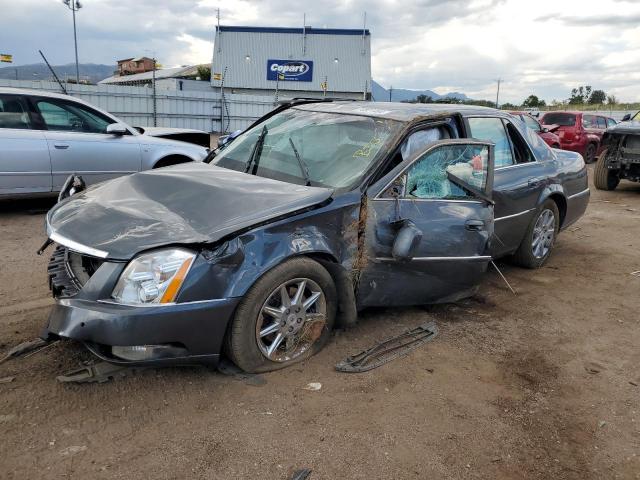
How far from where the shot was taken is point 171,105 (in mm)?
21391

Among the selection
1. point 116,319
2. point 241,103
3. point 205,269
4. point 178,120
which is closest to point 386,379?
point 205,269

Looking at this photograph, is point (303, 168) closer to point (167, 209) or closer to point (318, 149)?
point (318, 149)

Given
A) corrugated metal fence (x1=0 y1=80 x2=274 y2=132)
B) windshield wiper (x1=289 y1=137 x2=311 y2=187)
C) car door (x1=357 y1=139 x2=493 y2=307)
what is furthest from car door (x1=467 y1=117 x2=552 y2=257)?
corrugated metal fence (x1=0 y1=80 x2=274 y2=132)

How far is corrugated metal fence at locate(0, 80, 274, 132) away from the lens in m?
18.8

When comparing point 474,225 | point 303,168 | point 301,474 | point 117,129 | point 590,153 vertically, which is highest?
point 117,129

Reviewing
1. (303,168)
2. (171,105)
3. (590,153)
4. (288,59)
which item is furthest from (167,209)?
(288,59)

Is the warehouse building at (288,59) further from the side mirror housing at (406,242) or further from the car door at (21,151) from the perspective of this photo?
the side mirror housing at (406,242)

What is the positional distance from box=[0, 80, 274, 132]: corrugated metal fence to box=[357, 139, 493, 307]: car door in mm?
15896

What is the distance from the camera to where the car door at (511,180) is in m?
4.69

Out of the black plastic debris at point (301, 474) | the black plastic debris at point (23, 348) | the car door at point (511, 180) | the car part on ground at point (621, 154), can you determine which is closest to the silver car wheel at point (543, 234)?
the car door at point (511, 180)

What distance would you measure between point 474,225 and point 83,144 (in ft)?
17.3

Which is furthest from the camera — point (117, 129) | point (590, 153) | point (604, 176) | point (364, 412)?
point (590, 153)

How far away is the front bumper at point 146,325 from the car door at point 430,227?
108 centimetres

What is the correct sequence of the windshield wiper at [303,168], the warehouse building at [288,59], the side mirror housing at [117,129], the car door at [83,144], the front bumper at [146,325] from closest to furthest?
the front bumper at [146,325] → the windshield wiper at [303,168] → the car door at [83,144] → the side mirror housing at [117,129] → the warehouse building at [288,59]
